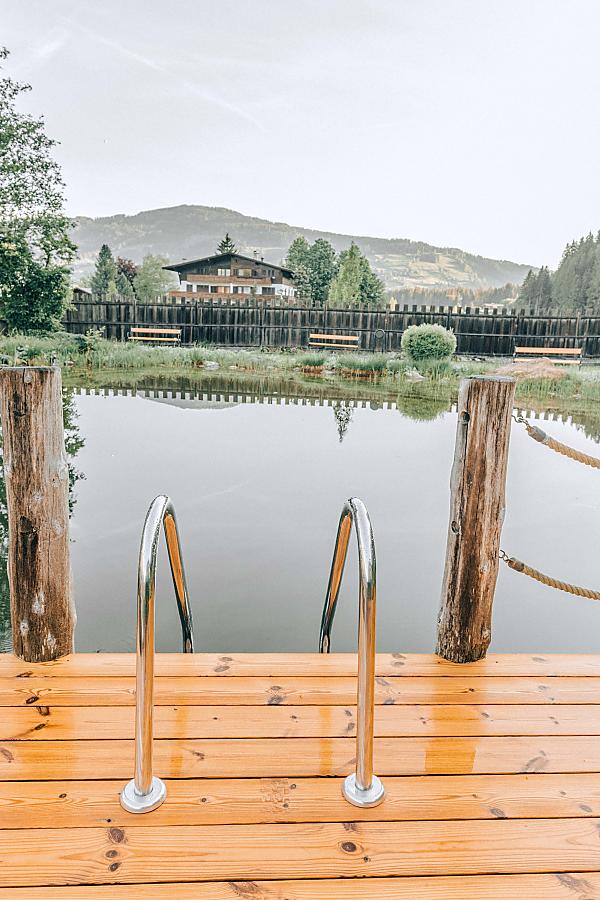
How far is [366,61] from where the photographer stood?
31531mm

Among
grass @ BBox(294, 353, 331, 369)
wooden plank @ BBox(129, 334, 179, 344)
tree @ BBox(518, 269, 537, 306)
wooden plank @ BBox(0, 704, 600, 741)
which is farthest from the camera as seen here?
tree @ BBox(518, 269, 537, 306)

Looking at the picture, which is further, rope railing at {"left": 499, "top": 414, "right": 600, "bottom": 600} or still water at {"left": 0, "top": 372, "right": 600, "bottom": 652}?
still water at {"left": 0, "top": 372, "right": 600, "bottom": 652}

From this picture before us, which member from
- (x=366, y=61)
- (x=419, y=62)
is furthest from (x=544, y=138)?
(x=419, y=62)

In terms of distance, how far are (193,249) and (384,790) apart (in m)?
103

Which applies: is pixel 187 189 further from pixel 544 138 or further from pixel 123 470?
A: pixel 123 470

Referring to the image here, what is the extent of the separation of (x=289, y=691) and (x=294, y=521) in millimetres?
3001

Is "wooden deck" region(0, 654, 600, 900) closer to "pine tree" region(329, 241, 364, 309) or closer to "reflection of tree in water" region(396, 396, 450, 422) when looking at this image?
"reflection of tree in water" region(396, 396, 450, 422)

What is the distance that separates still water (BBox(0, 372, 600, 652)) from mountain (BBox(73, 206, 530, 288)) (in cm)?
6641

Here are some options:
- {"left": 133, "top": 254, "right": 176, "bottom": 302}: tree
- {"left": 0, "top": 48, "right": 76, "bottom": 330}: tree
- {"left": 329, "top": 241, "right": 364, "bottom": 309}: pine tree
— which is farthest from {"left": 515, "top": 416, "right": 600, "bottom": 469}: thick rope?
{"left": 133, "top": 254, "right": 176, "bottom": 302}: tree

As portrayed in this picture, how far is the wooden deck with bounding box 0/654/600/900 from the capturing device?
1.11m

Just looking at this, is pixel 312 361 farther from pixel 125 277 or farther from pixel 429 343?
pixel 125 277

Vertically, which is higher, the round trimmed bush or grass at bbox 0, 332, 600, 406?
the round trimmed bush

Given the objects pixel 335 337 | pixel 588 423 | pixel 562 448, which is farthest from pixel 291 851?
pixel 335 337

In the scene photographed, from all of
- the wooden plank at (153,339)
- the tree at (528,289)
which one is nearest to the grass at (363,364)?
the wooden plank at (153,339)
